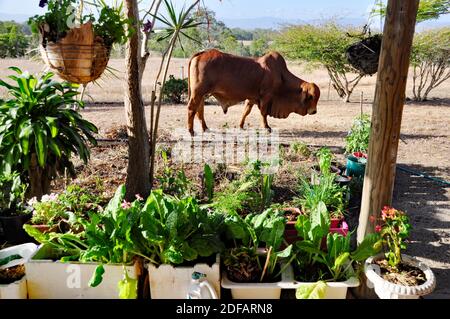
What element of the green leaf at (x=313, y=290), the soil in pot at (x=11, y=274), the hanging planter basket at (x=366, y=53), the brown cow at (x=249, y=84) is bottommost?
the soil in pot at (x=11, y=274)

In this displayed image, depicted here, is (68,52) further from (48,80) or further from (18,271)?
(18,271)

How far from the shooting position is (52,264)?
2.21 m

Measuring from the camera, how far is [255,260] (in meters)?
2.37

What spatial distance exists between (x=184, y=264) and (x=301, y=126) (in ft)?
20.9

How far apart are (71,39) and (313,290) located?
1940mm

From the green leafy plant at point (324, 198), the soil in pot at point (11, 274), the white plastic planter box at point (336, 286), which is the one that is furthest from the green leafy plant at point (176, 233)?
the green leafy plant at point (324, 198)

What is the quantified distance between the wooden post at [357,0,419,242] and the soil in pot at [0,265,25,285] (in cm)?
184

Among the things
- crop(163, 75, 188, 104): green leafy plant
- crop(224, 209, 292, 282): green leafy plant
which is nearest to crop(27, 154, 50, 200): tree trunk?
crop(224, 209, 292, 282): green leafy plant

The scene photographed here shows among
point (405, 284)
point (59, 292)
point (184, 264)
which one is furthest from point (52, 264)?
→ point (405, 284)

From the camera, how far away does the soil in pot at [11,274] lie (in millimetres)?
2270

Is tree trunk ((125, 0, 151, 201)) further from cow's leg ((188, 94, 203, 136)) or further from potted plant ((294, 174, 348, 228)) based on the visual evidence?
cow's leg ((188, 94, 203, 136))

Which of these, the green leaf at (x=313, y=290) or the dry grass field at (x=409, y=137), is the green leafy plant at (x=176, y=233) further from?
the dry grass field at (x=409, y=137)

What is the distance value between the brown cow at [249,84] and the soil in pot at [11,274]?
3.97 meters
